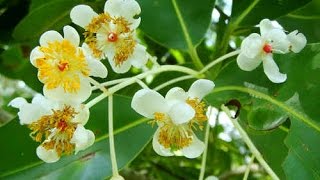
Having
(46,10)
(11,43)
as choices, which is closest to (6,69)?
(11,43)

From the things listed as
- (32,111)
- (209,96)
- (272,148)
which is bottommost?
(272,148)

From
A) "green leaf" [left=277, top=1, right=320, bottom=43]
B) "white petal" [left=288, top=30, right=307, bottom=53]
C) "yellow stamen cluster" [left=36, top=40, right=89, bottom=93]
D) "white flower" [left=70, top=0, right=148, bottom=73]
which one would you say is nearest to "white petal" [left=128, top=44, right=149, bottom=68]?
"white flower" [left=70, top=0, right=148, bottom=73]

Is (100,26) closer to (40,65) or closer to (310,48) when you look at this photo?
(40,65)

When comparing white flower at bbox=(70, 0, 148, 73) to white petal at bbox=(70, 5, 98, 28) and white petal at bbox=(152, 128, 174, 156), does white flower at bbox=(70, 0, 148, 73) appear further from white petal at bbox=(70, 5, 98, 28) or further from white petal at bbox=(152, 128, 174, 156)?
white petal at bbox=(152, 128, 174, 156)

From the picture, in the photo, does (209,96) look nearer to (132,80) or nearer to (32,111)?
(132,80)

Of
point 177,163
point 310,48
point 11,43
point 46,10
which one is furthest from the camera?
point 177,163

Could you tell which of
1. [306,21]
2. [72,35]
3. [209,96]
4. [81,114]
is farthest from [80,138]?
[306,21]

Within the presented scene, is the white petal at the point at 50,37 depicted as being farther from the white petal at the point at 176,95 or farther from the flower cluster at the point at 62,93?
the white petal at the point at 176,95
